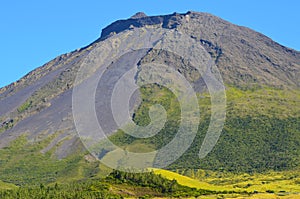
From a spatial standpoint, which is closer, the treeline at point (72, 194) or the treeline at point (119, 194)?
the treeline at point (72, 194)

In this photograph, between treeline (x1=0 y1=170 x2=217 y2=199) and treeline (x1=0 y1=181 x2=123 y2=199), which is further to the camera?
treeline (x1=0 y1=170 x2=217 y2=199)

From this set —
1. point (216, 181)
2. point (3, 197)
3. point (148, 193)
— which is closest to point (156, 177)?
point (148, 193)

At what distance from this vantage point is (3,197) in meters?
114

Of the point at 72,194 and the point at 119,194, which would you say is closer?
the point at 72,194

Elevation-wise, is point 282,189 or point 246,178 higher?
point 246,178

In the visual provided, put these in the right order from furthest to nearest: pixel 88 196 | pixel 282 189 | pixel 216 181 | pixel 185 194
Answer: pixel 216 181 < pixel 282 189 < pixel 185 194 < pixel 88 196

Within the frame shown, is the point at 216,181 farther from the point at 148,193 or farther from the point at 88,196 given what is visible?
the point at 88,196

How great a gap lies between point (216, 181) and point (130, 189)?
75.9 meters

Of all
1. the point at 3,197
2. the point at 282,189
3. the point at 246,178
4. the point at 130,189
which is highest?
the point at 246,178

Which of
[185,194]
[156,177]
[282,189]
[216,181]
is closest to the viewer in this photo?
[185,194]

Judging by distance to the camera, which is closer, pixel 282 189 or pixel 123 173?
pixel 123 173

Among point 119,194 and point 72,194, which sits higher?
point 119,194

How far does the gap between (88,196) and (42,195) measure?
37.4 ft

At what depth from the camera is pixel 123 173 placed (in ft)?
415
